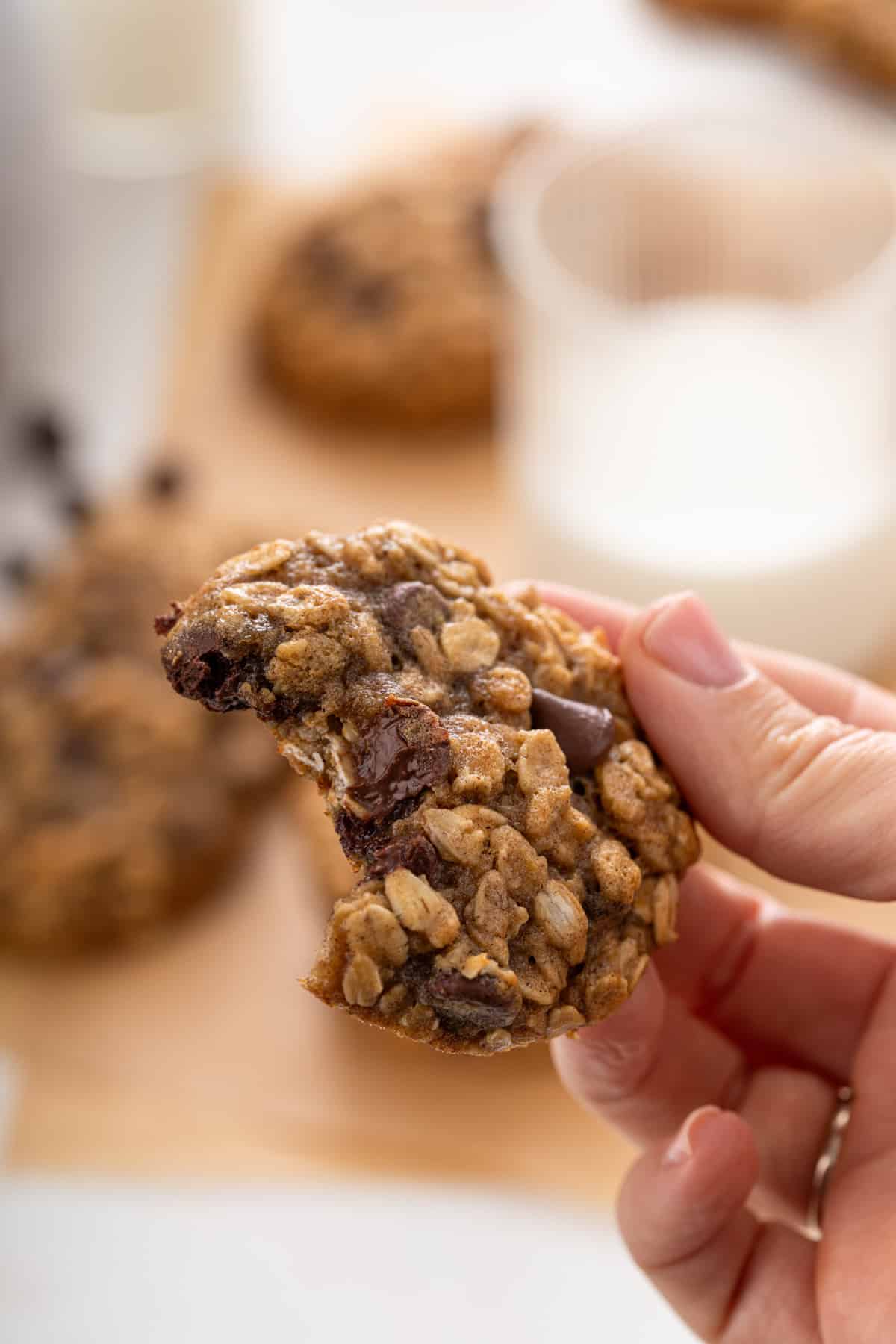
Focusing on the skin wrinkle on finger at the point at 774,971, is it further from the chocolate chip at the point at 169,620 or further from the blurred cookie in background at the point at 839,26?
the blurred cookie in background at the point at 839,26

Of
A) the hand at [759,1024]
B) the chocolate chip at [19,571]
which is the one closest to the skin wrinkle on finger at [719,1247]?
the hand at [759,1024]

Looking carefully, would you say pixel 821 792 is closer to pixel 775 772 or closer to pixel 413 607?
pixel 775 772

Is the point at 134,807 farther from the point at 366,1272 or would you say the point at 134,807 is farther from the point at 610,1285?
the point at 610,1285

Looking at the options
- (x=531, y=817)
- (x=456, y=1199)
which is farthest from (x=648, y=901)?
(x=456, y=1199)

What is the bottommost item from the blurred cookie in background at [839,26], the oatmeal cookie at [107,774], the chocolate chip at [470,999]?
the oatmeal cookie at [107,774]

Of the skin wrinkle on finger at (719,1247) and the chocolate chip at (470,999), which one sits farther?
the skin wrinkle on finger at (719,1247)

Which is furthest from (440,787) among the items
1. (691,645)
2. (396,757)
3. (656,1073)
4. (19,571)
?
(19,571)
